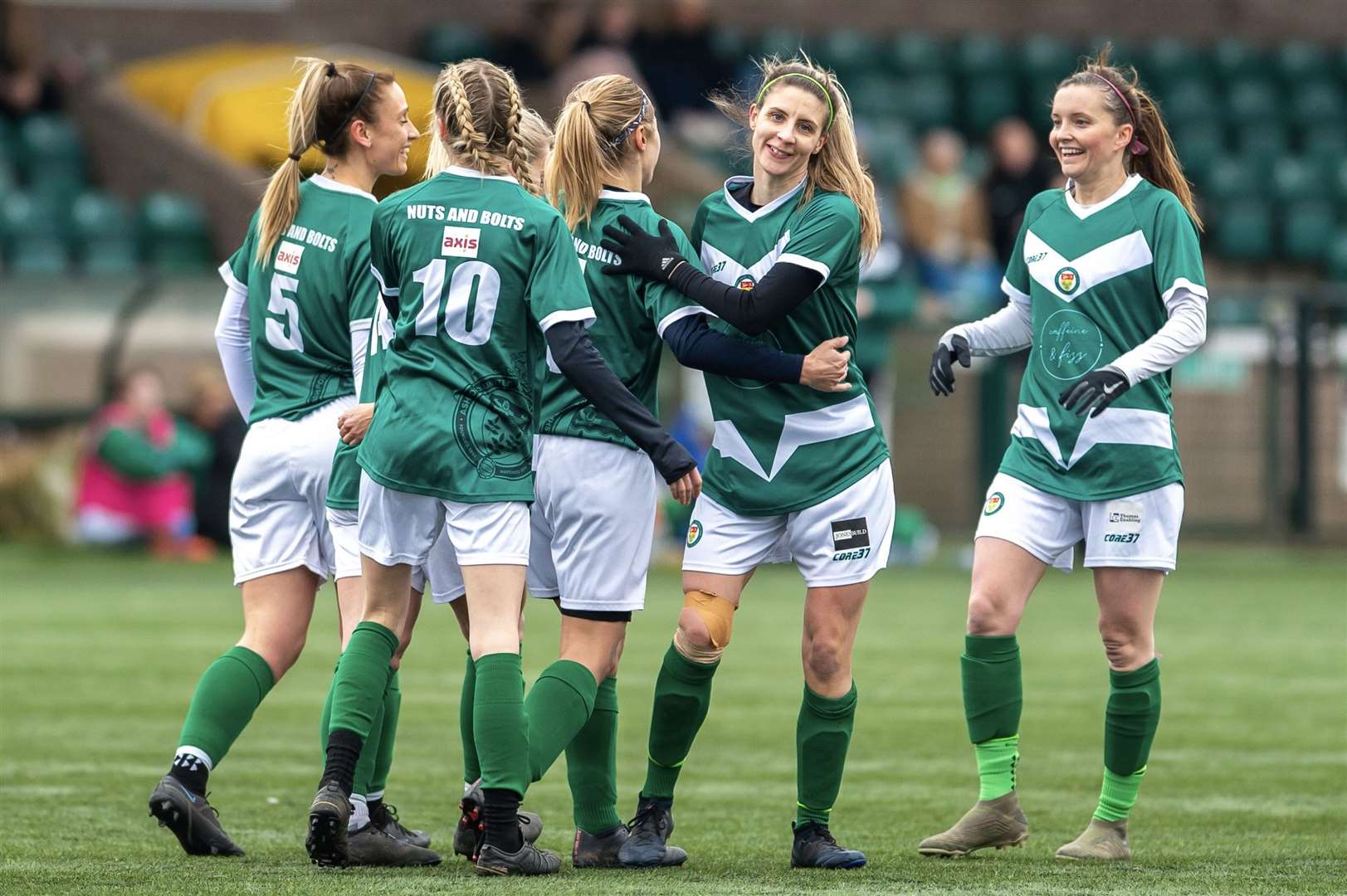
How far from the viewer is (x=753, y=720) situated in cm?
843

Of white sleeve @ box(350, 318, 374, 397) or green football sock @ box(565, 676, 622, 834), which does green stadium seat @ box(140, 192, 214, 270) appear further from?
green football sock @ box(565, 676, 622, 834)

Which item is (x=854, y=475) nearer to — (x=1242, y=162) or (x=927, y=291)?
(x=927, y=291)

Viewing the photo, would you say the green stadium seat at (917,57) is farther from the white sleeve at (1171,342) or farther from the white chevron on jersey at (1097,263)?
the white sleeve at (1171,342)

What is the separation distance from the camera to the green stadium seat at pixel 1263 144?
20766 millimetres

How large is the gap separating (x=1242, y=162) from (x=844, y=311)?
16.5m

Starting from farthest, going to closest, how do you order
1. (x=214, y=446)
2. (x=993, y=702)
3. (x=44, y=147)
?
(x=44, y=147) → (x=214, y=446) → (x=993, y=702)

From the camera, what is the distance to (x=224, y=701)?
5414mm

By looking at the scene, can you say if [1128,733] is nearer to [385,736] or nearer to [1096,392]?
[1096,392]

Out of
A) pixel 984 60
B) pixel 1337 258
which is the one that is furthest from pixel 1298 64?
pixel 1337 258

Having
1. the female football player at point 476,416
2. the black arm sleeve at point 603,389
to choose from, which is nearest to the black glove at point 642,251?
the female football player at point 476,416

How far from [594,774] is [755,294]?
1.30 metres

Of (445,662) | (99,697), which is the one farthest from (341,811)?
(445,662)

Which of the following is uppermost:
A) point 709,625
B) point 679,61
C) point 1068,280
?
point 679,61

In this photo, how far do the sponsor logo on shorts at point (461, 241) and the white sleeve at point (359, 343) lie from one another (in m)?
0.44
